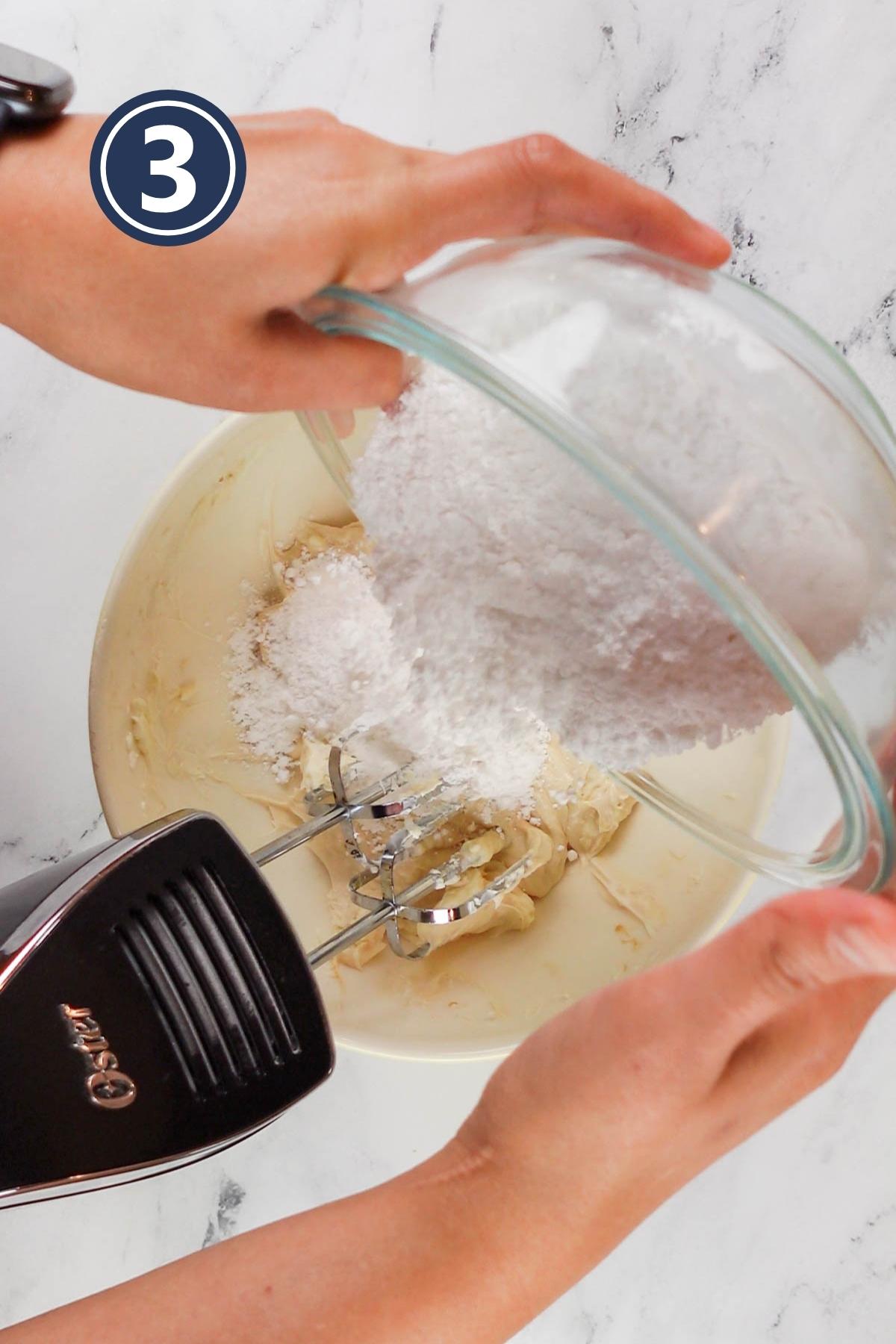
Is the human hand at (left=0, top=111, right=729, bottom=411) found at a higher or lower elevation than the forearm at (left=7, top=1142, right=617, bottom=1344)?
higher

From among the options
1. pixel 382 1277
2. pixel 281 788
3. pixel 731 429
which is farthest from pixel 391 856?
pixel 731 429

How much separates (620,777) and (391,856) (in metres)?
0.18

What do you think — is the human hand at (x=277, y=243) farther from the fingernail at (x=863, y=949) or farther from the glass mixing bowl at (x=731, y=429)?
the fingernail at (x=863, y=949)

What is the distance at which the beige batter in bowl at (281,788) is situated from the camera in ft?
2.28

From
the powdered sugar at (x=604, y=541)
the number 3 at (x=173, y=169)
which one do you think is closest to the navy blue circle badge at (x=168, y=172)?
the number 3 at (x=173, y=169)

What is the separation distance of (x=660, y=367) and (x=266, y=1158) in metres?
0.67

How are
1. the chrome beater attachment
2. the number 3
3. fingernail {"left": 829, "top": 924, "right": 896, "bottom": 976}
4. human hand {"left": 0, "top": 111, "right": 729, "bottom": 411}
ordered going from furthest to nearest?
the chrome beater attachment, the number 3, human hand {"left": 0, "top": 111, "right": 729, "bottom": 411}, fingernail {"left": 829, "top": 924, "right": 896, "bottom": 976}

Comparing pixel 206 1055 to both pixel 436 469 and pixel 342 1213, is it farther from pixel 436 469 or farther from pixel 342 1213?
pixel 436 469

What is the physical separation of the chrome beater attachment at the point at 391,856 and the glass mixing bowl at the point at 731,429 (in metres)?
0.25

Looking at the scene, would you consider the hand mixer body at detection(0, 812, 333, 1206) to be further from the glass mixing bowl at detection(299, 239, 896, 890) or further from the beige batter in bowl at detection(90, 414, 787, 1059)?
the glass mixing bowl at detection(299, 239, 896, 890)

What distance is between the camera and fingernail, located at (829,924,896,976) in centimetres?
32

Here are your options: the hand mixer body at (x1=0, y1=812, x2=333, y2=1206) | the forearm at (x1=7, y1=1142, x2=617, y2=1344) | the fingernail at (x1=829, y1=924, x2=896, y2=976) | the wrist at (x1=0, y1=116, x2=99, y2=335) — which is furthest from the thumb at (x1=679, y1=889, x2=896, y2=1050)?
the wrist at (x1=0, y1=116, x2=99, y2=335)

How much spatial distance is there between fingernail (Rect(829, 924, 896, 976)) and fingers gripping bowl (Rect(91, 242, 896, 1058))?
1.9 inches

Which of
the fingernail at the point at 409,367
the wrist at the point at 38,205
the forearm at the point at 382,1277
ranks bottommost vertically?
the forearm at the point at 382,1277
